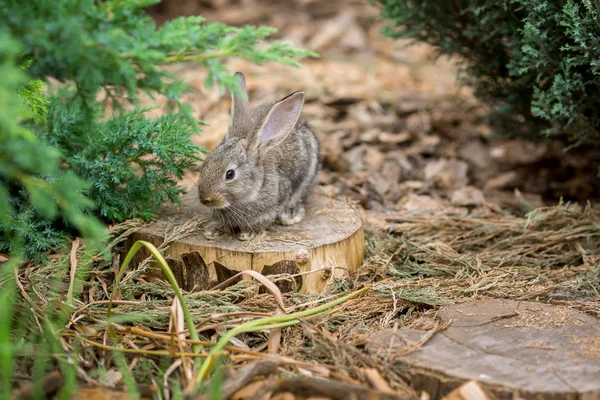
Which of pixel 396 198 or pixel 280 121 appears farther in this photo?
pixel 396 198

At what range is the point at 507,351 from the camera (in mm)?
3189

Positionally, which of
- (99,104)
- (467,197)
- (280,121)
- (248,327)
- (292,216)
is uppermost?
(99,104)

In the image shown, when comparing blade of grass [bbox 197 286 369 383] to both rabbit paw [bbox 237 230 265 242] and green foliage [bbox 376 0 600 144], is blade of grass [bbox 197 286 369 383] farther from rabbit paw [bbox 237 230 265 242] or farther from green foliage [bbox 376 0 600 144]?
green foliage [bbox 376 0 600 144]

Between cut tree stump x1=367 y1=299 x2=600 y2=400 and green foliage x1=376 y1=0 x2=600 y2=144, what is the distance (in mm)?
1640

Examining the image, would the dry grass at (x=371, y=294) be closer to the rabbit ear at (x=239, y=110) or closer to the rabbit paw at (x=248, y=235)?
the rabbit paw at (x=248, y=235)

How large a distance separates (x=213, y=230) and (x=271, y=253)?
0.51 m

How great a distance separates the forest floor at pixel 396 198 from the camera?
3.58 m

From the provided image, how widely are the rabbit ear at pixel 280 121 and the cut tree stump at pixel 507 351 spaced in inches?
60.7

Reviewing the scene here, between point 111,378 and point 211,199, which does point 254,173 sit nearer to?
point 211,199

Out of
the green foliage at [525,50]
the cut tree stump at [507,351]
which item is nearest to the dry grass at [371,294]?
the cut tree stump at [507,351]

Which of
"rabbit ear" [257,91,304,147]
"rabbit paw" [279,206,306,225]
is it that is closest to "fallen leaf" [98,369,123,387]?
"rabbit paw" [279,206,306,225]

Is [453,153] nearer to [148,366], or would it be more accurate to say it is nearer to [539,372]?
[539,372]

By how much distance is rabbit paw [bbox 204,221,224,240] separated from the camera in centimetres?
411

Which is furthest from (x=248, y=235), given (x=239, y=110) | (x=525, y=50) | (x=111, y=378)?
(x=525, y=50)
